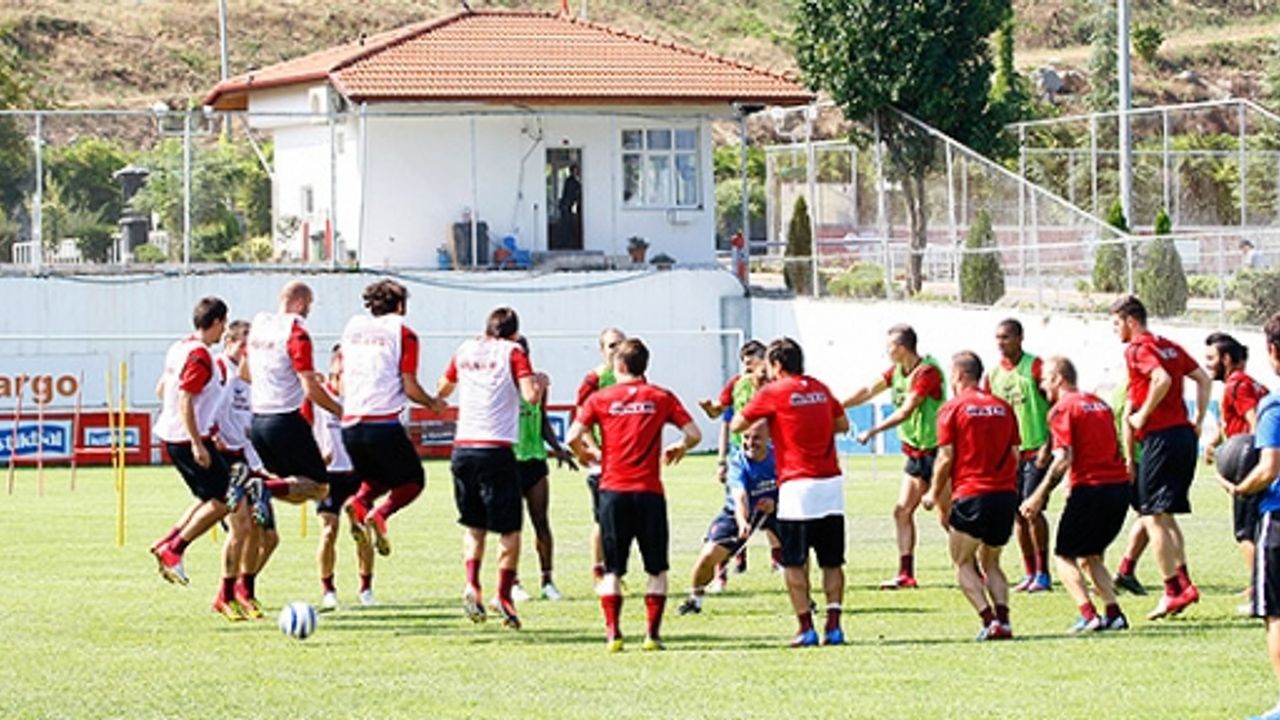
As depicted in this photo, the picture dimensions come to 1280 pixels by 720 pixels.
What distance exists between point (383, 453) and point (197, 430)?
122 cm

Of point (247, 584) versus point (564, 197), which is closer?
point (247, 584)

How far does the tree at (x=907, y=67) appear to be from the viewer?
146ft

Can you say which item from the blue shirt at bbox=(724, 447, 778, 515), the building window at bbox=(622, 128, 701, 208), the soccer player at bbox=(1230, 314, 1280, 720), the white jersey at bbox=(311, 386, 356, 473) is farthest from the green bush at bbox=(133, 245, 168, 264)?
the soccer player at bbox=(1230, 314, 1280, 720)

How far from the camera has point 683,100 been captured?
46.0 meters

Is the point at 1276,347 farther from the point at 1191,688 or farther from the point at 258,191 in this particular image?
the point at 258,191

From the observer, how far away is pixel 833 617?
1473 cm

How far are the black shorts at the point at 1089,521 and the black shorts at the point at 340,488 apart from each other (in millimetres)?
4782

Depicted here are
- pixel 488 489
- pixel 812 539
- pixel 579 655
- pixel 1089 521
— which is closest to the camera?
pixel 579 655

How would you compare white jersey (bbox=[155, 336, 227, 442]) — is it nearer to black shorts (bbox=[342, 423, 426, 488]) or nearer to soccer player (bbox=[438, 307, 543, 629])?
black shorts (bbox=[342, 423, 426, 488])

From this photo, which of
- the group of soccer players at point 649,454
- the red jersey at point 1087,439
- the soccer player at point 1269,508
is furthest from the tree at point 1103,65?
the soccer player at point 1269,508

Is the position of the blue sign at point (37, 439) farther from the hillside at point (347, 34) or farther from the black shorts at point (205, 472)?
the hillside at point (347, 34)

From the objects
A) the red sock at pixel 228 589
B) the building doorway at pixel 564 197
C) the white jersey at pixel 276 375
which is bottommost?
the red sock at pixel 228 589

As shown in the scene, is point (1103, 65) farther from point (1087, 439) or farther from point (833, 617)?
point (833, 617)

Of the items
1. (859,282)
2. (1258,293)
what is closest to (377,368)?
(1258,293)
